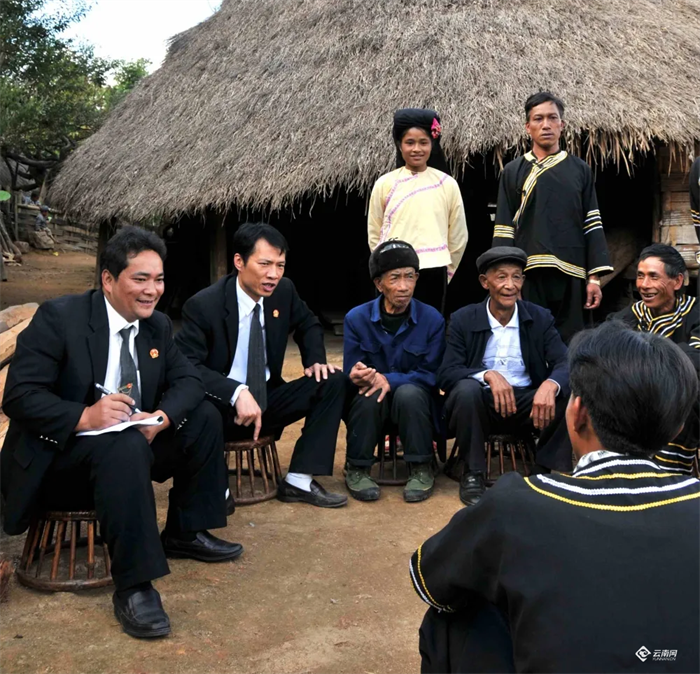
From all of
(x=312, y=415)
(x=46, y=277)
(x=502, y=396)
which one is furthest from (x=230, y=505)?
(x=46, y=277)

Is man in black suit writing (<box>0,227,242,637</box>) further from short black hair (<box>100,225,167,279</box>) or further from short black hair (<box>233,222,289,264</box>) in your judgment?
short black hair (<box>233,222,289,264</box>)

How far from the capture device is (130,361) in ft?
9.53

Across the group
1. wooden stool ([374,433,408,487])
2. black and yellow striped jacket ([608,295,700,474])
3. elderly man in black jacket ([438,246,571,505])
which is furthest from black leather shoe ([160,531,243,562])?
black and yellow striped jacket ([608,295,700,474])

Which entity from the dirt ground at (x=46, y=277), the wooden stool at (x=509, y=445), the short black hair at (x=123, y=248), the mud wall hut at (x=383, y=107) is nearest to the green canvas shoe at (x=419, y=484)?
the wooden stool at (x=509, y=445)

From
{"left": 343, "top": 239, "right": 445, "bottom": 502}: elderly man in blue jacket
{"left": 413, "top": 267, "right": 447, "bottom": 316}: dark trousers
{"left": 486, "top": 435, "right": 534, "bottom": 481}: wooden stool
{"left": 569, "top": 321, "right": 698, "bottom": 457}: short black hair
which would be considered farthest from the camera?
{"left": 413, "top": 267, "right": 447, "bottom": 316}: dark trousers

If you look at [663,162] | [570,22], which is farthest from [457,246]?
[570,22]

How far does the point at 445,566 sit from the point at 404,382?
2.36 m

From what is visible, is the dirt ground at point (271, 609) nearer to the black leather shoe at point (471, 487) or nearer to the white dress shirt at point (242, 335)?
the black leather shoe at point (471, 487)

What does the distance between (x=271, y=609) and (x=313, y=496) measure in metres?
1.04

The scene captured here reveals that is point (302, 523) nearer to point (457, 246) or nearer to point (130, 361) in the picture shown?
point (130, 361)

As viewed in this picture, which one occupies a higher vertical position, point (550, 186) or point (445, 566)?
point (550, 186)

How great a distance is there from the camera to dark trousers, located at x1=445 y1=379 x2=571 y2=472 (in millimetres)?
3637

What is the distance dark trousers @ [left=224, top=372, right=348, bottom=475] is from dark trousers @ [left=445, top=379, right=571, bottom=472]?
555 mm

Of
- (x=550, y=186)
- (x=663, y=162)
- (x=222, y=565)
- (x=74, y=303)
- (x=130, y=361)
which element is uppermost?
(x=663, y=162)
